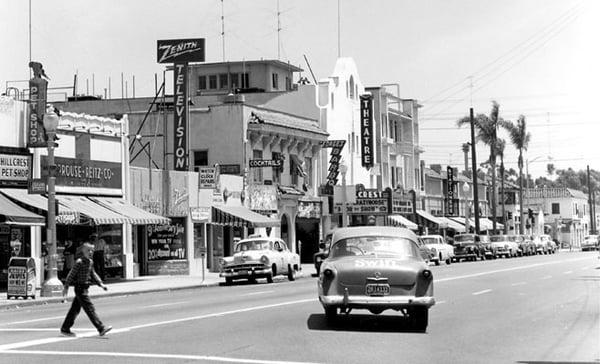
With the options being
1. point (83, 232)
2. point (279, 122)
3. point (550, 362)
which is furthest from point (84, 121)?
point (550, 362)

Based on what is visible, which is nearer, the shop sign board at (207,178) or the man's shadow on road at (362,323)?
the man's shadow on road at (362,323)

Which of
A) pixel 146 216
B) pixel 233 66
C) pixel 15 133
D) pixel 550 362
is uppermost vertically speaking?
pixel 233 66

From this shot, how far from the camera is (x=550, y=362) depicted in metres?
13.3

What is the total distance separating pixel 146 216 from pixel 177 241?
6.48 meters

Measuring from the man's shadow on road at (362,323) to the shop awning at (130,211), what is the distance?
18.9 meters

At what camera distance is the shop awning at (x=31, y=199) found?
33.1 meters

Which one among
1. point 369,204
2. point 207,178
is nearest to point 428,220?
point 369,204

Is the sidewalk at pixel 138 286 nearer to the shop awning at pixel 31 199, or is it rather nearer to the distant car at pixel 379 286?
the shop awning at pixel 31 199

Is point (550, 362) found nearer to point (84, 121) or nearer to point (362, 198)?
point (84, 121)

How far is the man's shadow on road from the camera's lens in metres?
17.4

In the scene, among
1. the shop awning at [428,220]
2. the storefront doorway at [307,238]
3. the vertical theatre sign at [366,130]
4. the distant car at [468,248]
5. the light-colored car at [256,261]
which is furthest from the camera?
the shop awning at [428,220]

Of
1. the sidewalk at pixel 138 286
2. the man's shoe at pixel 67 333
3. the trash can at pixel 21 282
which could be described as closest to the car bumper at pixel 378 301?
the man's shoe at pixel 67 333

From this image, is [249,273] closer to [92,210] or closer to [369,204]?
[92,210]

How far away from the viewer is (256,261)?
37.0 m
